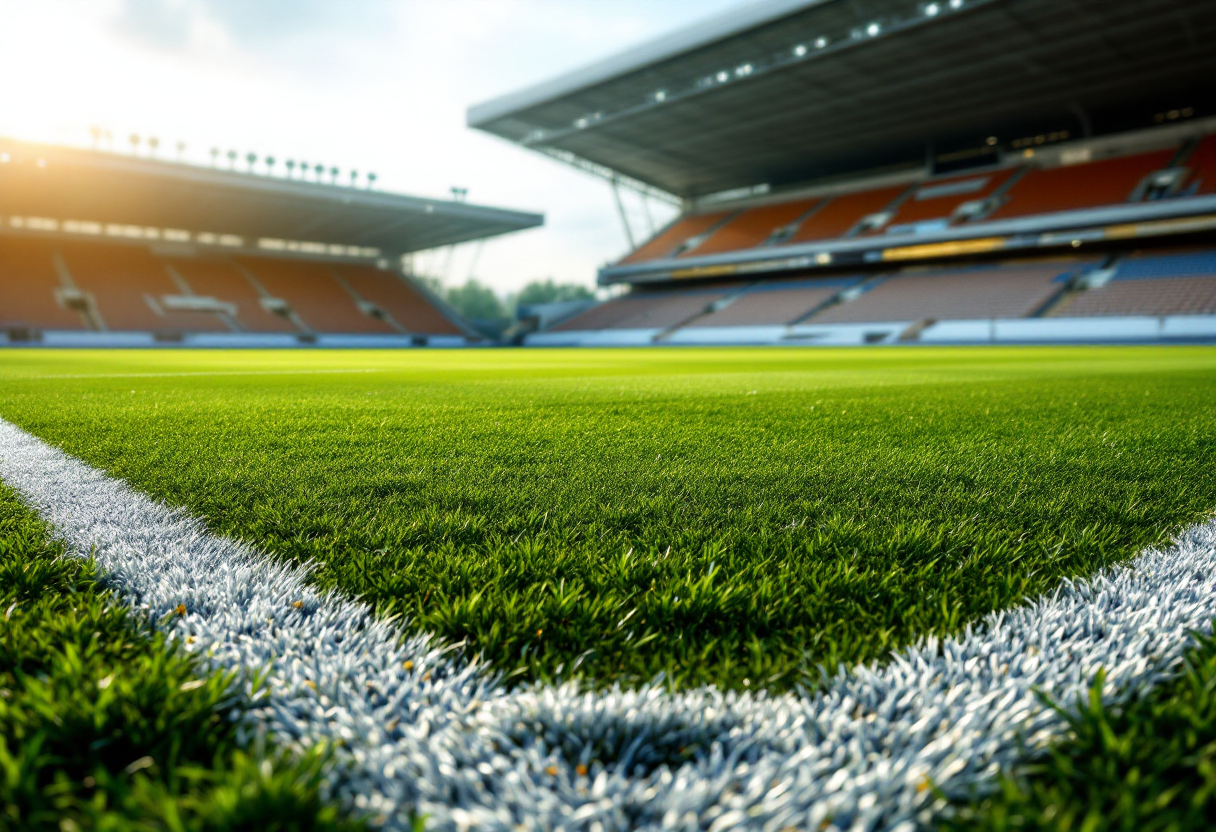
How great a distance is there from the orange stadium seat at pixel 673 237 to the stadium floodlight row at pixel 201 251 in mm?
8821

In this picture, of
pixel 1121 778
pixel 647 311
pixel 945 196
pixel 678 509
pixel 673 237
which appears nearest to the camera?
pixel 1121 778

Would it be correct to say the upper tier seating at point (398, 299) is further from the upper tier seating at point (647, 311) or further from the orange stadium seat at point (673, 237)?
the orange stadium seat at point (673, 237)

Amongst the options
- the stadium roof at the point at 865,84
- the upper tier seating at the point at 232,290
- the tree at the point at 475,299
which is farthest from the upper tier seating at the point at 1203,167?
the tree at the point at 475,299

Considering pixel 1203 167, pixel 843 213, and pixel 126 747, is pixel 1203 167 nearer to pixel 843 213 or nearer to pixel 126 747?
pixel 843 213

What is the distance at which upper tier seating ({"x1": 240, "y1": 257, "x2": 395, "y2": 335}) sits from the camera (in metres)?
37.3

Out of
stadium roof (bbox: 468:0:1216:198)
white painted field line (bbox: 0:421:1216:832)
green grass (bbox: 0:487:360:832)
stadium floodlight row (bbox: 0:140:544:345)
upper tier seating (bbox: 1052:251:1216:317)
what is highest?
stadium roof (bbox: 468:0:1216:198)

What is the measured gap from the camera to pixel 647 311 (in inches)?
1581

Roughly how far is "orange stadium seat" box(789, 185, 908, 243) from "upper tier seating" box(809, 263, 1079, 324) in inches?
178

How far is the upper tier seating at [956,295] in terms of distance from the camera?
1161 inches

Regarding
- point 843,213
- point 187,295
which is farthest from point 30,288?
point 843,213

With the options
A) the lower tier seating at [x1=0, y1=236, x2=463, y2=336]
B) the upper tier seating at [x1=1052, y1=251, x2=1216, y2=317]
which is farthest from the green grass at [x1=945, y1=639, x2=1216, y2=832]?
the lower tier seating at [x1=0, y1=236, x2=463, y2=336]

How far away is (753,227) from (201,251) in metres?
29.6

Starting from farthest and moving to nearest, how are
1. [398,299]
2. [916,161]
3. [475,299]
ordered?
[475,299]
[398,299]
[916,161]

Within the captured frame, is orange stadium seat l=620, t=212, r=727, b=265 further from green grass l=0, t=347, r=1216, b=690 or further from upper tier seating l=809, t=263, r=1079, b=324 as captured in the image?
green grass l=0, t=347, r=1216, b=690
